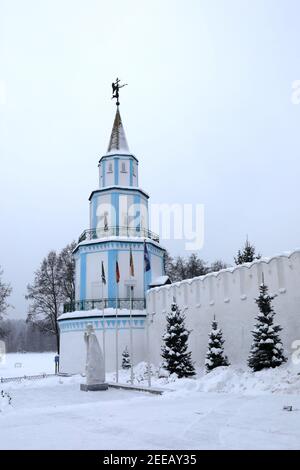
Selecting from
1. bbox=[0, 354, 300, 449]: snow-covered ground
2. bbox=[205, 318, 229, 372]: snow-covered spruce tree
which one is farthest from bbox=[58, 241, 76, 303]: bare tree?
bbox=[0, 354, 300, 449]: snow-covered ground

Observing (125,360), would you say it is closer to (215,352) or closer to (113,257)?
(113,257)

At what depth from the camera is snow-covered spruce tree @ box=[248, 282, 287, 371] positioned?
52.2 feet

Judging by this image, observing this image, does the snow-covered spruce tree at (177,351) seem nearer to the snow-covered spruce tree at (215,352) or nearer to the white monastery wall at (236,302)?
the snow-covered spruce tree at (215,352)

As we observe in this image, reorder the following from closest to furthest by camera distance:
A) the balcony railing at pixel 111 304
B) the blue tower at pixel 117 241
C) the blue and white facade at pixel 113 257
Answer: the blue and white facade at pixel 113 257 < the balcony railing at pixel 111 304 < the blue tower at pixel 117 241

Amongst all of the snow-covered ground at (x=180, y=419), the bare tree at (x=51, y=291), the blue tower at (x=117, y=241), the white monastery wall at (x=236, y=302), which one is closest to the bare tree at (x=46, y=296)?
the bare tree at (x=51, y=291)

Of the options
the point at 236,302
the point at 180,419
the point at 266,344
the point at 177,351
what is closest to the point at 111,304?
the point at 177,351

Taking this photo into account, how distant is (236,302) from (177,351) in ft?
11.2

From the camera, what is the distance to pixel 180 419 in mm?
9172

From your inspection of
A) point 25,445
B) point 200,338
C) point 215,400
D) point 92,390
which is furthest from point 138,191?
point 25,445

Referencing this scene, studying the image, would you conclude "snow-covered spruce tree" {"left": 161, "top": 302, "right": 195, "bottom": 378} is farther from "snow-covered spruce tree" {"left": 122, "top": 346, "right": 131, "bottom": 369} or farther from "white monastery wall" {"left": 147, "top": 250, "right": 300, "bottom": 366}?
"snow-covered spruce tree" {"left": 122, "top": 346, "right": 131, "bottom": 369}

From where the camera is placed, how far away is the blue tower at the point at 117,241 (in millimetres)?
28219
